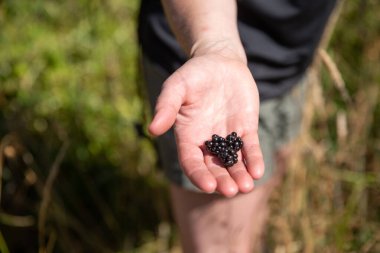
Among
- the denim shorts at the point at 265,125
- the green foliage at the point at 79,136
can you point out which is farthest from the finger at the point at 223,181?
the green foliage at the point at 79,136

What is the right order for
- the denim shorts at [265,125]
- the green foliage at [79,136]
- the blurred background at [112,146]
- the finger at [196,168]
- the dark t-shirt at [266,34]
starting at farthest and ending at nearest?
the green foliage at [79,136] < the blurred background at [112,146] < the denim shorts at [265,125] < the dark t-shirt at [266,34] < the finger at [196,168]

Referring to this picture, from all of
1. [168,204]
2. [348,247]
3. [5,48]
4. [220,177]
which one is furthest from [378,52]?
[220,177]

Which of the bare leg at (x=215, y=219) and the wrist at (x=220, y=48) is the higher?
the wrist at (x=220, y=48)

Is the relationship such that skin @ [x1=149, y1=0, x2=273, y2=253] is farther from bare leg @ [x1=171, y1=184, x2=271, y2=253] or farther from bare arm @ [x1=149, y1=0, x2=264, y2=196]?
bare leg @ [x1=171, y1=184, x2=271, y2=253]

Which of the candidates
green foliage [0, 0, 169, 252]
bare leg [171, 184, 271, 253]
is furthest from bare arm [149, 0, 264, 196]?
green foliage [0, 0, 169, 252]

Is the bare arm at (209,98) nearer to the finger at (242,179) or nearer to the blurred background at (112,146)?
the finger at (242,179)

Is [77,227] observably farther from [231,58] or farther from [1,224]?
[231,58]
